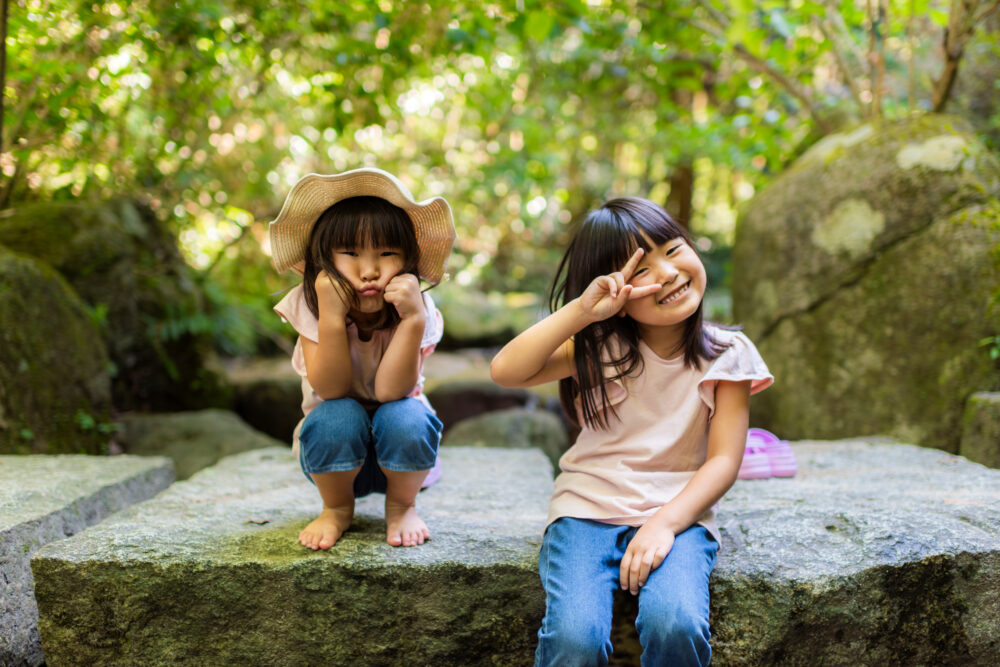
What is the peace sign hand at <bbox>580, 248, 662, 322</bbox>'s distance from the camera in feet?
5.32

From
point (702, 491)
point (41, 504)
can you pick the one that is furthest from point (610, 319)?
point (41, 504)

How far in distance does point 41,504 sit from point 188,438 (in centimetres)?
182

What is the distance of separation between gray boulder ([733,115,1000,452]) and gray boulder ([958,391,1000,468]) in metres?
0.16

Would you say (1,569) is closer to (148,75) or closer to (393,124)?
(148,75)

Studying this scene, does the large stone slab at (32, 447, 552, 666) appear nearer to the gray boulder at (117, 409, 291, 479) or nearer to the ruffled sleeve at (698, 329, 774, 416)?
the ruffled sleeve at (698, 329, 774, 416)

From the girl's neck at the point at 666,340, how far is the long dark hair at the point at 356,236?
0.66 m

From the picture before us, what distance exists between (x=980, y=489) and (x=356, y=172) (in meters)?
2.00

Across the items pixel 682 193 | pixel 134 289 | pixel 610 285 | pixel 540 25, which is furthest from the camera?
pixel 682 193

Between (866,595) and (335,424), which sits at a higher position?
(335,424)

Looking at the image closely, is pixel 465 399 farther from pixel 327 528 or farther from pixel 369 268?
pixel 369 268

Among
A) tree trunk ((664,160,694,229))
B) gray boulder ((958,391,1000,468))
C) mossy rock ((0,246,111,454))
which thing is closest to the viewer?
gray boulder ((958,391,1000,468))

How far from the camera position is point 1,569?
5.88ft

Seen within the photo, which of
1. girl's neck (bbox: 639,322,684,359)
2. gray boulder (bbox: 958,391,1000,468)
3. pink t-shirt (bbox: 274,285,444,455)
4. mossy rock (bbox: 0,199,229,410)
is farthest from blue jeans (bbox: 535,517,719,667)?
mossy rock (bbox: 0,199,229,410)

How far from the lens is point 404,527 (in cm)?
187
